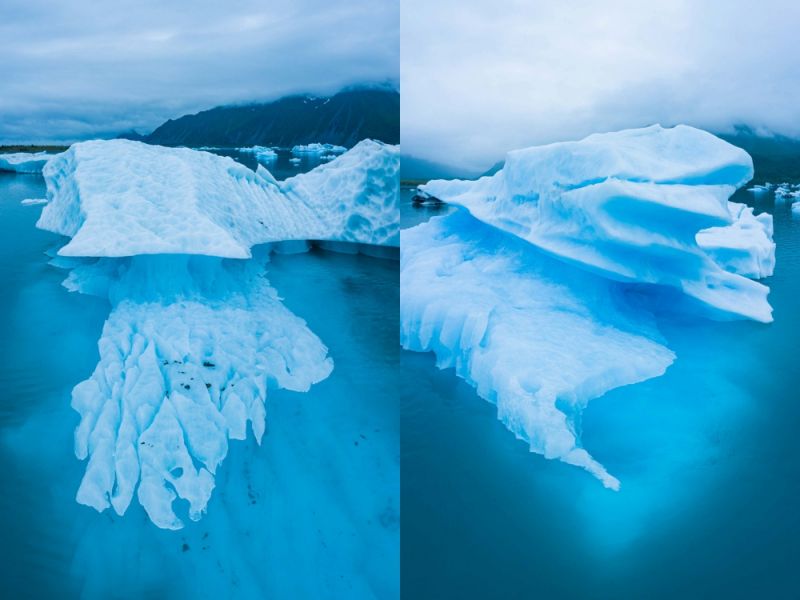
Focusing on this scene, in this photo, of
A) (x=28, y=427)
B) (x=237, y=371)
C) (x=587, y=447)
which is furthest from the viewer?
(x=587, y=447)

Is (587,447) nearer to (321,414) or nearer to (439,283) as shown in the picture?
(321,414)

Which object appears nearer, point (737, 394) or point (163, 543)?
point (163, 543)

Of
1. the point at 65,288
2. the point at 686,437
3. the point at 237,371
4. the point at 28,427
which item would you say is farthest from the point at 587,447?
the point at 65,288

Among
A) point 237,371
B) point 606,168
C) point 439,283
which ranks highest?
point 606,168

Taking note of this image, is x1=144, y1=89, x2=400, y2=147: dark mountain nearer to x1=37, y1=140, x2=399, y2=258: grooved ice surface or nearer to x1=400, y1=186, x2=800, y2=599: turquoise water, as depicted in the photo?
x1=37, y1=140, x2=399, y2=258: grooved ice surface

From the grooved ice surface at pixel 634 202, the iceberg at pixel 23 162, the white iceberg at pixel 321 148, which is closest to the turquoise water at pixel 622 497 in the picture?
the grooved ice surface at pixel 634 202

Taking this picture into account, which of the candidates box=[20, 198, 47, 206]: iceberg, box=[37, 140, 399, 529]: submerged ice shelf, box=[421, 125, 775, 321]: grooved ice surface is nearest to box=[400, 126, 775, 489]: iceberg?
box=[421, 125, 775, 321]: grooved ice surface

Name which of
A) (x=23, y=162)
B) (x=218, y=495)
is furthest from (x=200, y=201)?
(x=23, y=162)

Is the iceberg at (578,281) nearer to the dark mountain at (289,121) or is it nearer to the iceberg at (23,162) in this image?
the dark mountain at (289,121)
